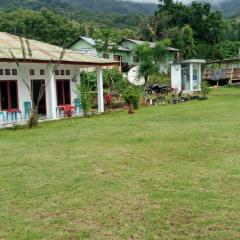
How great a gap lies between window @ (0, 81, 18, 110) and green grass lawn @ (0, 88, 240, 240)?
6.40 metres

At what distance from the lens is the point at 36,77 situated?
20.4 m

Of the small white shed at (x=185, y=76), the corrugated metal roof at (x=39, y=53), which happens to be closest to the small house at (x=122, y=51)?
the small white shed at (x=185, y=76)

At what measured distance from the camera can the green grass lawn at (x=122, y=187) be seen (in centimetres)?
518

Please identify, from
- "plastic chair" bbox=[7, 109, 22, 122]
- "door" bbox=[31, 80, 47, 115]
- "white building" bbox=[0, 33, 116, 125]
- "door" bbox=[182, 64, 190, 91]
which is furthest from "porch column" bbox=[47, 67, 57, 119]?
"door" bbox=[182, 64, 190, 91]

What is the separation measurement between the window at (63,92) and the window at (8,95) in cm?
292

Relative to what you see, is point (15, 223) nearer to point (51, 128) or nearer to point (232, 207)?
point (232, 207)

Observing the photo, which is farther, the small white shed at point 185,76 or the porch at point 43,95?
the small white shed at point 185,76

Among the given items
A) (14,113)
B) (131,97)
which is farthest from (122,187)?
(131,97)

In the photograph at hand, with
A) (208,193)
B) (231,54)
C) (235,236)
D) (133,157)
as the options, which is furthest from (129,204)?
(231,54)

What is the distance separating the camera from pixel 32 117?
52.9 feet

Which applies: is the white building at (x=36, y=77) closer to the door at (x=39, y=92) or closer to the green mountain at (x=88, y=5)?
the door at (x=39, y=92)

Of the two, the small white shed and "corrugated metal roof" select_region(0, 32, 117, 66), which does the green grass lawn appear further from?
the small white shed

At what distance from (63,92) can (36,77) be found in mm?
2144

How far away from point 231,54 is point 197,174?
59.8m
